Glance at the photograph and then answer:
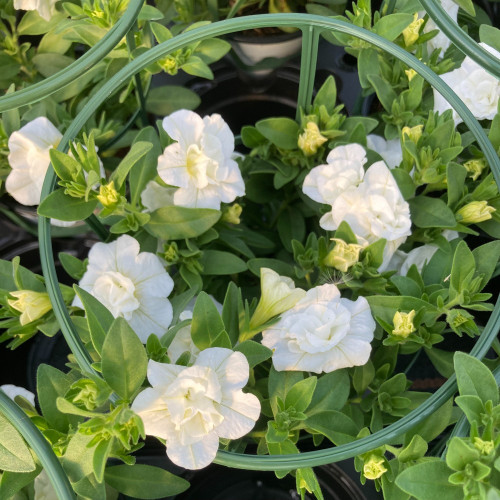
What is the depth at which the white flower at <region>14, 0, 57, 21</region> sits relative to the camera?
2.44ft

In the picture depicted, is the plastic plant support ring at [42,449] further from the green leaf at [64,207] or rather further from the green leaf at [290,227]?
the green leaf at [290,227]

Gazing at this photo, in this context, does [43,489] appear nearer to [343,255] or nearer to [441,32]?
[343,255]

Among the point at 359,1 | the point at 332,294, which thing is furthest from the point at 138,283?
the point at 359,1

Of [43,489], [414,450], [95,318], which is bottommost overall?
[43,489]

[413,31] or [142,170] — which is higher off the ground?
[413,31]

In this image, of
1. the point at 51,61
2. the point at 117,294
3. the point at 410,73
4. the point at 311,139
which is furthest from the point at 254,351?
the point at 51,61

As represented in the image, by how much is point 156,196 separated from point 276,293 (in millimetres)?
185

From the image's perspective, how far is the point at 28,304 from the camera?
2.00ft

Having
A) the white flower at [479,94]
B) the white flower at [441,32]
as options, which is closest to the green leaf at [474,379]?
the white flower at [479,94]

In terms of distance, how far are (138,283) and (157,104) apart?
0.35 m

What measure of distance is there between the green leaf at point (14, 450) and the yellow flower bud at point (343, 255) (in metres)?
0.33

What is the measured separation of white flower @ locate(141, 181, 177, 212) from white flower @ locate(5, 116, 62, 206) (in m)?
0.13

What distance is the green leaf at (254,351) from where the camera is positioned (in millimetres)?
541

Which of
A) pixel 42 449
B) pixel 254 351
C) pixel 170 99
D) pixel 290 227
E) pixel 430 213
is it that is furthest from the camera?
pixel 170 99
